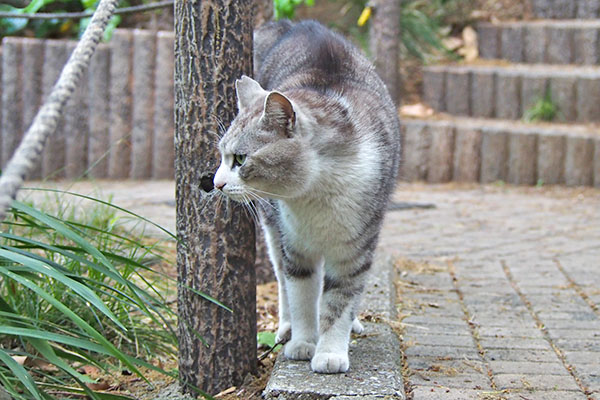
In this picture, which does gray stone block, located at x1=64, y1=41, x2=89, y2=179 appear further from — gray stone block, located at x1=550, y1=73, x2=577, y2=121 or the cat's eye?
the cat's eye

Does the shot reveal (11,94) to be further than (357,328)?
Yes

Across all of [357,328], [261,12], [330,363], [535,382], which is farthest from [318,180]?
[261,12]

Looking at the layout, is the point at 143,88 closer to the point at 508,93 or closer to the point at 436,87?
the point at 436,87

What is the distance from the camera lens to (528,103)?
27.8ft

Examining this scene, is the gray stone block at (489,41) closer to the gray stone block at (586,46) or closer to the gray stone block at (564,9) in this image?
the gray stone block at (586,46)

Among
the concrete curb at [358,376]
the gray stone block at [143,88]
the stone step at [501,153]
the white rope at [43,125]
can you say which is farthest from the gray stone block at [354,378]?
the gray stone block at [143,88]

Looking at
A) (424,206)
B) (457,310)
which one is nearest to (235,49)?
(457,310)

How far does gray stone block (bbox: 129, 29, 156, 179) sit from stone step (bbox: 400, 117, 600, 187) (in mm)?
2472

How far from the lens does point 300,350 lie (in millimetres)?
2934

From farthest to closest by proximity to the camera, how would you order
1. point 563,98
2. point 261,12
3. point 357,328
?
point 563,98, point 261,12, point 357,328

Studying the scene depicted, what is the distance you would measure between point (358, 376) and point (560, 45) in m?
7.54

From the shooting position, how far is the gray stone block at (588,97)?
8141 millimetres

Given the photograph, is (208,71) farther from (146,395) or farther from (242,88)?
(146,395)

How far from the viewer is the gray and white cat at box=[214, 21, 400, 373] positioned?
8.83 ft
